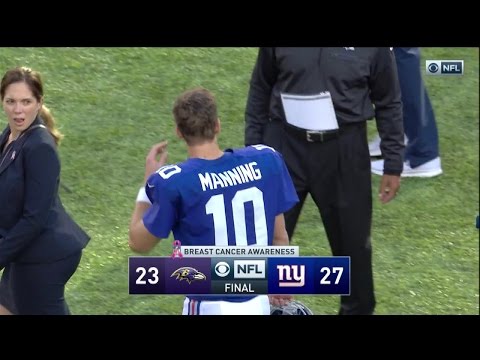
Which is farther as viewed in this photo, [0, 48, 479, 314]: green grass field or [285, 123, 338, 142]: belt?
[0, 48, 479, 314]: green grass field

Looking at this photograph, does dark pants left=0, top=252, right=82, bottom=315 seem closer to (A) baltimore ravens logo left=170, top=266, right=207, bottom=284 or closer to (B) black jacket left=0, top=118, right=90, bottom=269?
(B) black jacket left=0, top=118, right=90, bottom=269

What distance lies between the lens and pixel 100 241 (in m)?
7.05

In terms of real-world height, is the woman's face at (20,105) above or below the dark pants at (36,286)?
above

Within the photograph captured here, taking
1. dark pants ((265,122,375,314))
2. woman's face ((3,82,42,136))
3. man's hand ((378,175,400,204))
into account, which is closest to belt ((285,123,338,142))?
dark pants ((265,122,375,314))

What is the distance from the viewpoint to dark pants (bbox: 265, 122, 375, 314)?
599cm

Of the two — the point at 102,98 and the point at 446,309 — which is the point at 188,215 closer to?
the point at 446,309

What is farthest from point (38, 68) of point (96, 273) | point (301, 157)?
point (301, 157)

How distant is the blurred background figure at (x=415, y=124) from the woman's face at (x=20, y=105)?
2.68m

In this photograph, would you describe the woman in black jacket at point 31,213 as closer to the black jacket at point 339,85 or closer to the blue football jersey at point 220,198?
the blue football jersey at point 220,198

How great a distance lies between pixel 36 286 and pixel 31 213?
348 millimetres

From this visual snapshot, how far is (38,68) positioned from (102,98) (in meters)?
0.47

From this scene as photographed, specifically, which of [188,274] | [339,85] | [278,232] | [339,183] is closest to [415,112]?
[339,183]

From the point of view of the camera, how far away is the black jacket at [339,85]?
584 centimetres

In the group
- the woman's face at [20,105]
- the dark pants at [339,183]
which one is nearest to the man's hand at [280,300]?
the dark pants at [339,183]
